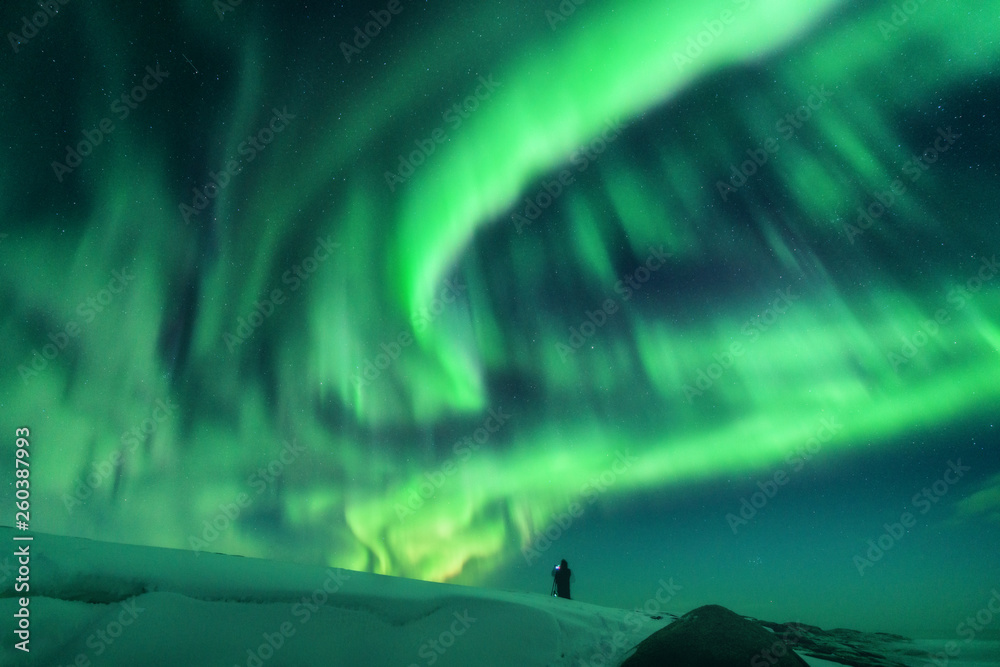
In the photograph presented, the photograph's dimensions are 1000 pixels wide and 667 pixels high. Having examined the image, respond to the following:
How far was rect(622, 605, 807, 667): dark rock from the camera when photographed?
696 centimetres

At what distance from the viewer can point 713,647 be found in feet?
23.7

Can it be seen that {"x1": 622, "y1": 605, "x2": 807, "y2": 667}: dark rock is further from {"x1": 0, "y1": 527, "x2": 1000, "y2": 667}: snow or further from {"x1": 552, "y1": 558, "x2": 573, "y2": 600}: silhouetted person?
{"x1": 552, "y1": 558, "x2": 573, "y2": 600}: silhouetted person

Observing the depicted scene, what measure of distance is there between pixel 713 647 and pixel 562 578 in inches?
341

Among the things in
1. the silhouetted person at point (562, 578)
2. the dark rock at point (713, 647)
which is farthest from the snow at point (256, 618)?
the silhouetted person at point (562, 578)

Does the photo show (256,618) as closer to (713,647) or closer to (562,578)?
(713,647)

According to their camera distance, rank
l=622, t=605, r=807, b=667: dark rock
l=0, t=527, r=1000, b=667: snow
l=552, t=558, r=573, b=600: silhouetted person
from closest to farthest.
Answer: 1. l=0, t=527, r=1000, b=667: snow
2. l=622, t=605, r=807, b=667: dark rock
3. l=552, t=558, r=573, b=600: silhouetted person

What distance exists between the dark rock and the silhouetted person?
24.2 feet

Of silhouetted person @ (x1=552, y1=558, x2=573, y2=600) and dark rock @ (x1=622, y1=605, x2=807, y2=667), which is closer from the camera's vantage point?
dark rock @ (x1=622, y1=605, x2=807, y2=667)

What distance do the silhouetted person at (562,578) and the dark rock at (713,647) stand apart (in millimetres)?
7365

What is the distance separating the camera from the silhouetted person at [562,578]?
14.9 m

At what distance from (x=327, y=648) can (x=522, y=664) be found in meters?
2.87

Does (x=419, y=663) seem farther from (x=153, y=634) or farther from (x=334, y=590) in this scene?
(x=153, y=634)

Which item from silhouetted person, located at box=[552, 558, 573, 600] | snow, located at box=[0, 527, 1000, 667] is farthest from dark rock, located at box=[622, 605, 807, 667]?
silhouetted person, located at box=[552, 558, 573, 600]

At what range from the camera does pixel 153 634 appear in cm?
542
